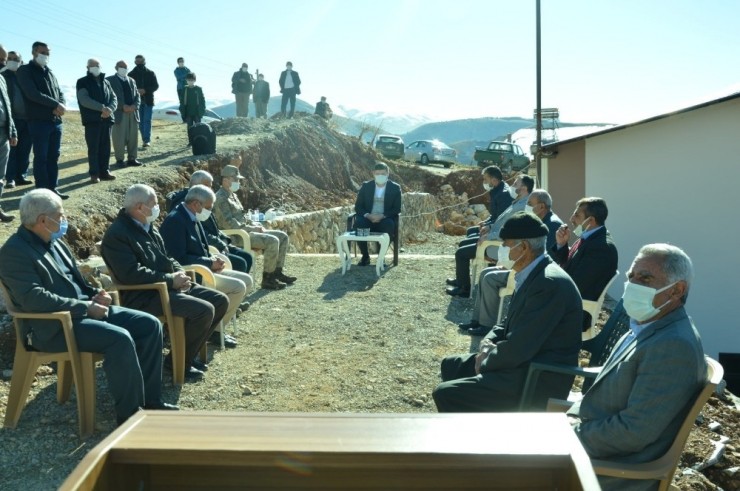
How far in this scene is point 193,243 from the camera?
6062 millimetres

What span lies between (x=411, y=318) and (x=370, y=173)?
653 inches

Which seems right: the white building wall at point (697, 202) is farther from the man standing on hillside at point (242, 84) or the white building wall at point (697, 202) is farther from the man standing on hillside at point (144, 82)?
the man standing on hillside at point (242, 84)

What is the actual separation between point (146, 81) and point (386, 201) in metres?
6.96

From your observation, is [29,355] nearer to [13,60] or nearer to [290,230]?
[13,60]

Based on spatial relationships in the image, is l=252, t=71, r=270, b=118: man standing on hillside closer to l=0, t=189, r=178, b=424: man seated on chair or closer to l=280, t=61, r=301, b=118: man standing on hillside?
l=280, t=61, r=301, b=118: man standing on hillside

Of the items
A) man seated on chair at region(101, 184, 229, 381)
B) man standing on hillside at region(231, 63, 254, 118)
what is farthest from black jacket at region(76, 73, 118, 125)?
man standing on hillside at region(231, 63, 254, 118)

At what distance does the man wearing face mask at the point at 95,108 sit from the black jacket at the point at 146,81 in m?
4.52

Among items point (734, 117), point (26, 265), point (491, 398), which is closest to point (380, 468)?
point (491, 398)

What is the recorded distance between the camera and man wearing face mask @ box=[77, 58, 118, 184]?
9.34 metres

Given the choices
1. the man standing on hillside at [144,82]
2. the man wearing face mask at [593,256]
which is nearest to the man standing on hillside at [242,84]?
the man standing on hillside at [144,82]

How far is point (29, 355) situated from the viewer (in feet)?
13.0

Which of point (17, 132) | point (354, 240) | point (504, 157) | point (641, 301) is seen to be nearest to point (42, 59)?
point (17, 132)

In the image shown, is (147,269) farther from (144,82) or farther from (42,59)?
(144,82)

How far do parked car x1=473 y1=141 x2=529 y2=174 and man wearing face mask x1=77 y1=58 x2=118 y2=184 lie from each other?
2198cm
